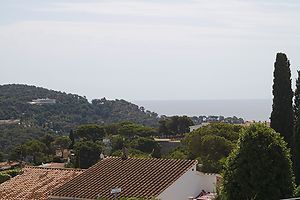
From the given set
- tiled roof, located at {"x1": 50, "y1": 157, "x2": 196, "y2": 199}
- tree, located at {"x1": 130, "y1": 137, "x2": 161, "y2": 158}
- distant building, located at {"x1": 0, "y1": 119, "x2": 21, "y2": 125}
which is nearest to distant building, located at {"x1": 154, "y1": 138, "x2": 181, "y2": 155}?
tree, located at {"x1": 130, "y1": 137, "x2": 161, "y2": 158}

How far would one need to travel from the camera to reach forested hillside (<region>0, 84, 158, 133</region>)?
94.7 meters

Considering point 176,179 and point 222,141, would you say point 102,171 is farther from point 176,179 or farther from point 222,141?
point 222,141

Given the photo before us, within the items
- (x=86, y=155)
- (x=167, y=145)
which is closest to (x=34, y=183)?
Answer: (x=86, y=155)

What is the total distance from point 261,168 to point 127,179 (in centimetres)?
561

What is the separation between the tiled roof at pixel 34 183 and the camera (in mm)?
18719

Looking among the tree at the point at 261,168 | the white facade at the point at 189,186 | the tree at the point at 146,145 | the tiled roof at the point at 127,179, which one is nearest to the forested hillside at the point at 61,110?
the tree at the point at 146,145

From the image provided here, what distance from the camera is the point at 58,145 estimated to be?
5528cm

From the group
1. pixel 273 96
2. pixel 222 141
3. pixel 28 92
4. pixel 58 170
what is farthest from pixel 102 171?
pixel 28 92

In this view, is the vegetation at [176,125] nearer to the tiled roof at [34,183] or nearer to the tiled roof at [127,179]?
the tiled roof at [34,183]

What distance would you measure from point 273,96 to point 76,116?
86660 mm

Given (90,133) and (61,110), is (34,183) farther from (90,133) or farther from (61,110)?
(61,110)

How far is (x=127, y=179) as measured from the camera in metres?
17.0

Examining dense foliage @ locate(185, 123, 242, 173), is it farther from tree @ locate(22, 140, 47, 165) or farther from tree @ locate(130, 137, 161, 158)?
tree @ locate(22, 140, 47, 165)

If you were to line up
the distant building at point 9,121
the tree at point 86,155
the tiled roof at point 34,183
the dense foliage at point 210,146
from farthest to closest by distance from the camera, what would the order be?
the distant building at point 9,121 < the tree at point 86,155 < the dense foliage at point 210,146 < the tiled roof at point 34,183
